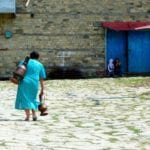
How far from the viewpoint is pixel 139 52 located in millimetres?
28297

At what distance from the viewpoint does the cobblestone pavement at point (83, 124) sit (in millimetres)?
8502

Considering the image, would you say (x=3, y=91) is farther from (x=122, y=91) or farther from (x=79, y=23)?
(x=79, y=23)

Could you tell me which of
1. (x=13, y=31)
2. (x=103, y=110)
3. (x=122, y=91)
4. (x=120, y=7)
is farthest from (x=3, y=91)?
(x=120, y=7)

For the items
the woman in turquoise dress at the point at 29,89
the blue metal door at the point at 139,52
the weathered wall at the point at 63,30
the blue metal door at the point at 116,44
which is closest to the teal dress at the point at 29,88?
the woman in turquoise dress at the point at 29,89

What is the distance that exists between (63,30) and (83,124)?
16.9 meters

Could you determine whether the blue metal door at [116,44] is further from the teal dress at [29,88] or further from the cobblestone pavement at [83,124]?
the teal dress at [29,88]

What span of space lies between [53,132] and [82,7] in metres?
18.4

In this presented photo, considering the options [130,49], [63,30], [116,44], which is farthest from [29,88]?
[130,49]

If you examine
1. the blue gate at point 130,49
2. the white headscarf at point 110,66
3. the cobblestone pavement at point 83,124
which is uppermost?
the blue gate at point 130,49

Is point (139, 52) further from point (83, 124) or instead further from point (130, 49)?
point (83, 124)

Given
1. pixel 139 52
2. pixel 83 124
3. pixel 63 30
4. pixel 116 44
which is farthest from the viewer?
pixel 139 52

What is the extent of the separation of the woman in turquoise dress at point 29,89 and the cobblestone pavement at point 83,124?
0.27 metres

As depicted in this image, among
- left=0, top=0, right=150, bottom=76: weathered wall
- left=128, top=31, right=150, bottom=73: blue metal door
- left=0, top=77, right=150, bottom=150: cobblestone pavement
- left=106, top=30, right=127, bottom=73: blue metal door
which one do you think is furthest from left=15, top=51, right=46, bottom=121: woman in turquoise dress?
left=128, top=31, right=150, bottom=73: blue metal door

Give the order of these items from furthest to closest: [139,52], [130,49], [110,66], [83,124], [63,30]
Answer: [139,52], [130,49], [110,66], [63,30], [83,124]
